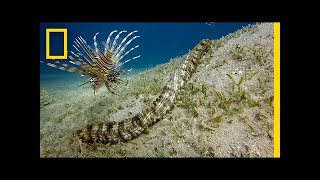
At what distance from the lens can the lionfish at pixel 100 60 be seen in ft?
17.6

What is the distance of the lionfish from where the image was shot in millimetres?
5355

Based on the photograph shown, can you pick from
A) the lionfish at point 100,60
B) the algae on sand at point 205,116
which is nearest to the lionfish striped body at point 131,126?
the algae on sand at point 205,116

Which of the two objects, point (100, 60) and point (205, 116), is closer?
point (205, 116)

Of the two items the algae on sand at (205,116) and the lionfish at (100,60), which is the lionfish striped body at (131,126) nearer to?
the algae on sand at (205,116)

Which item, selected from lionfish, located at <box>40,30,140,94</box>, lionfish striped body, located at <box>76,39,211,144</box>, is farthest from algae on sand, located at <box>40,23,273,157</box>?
lionfish, located at <box>40,30,140,94</box>

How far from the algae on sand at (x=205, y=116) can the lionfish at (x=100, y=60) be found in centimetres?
91

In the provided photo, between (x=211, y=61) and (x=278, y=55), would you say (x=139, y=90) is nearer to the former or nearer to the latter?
(x=211, y=61)

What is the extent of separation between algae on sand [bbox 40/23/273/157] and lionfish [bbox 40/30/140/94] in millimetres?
908

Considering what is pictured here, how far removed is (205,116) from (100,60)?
256 centimetres

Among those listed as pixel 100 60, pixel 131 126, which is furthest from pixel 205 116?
pixel 100 60

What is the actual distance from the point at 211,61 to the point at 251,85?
1788 millimetres

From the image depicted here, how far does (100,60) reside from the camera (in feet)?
18.6

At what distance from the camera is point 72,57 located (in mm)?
5277

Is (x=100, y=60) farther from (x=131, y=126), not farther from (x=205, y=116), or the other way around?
(x=205, y=116)
